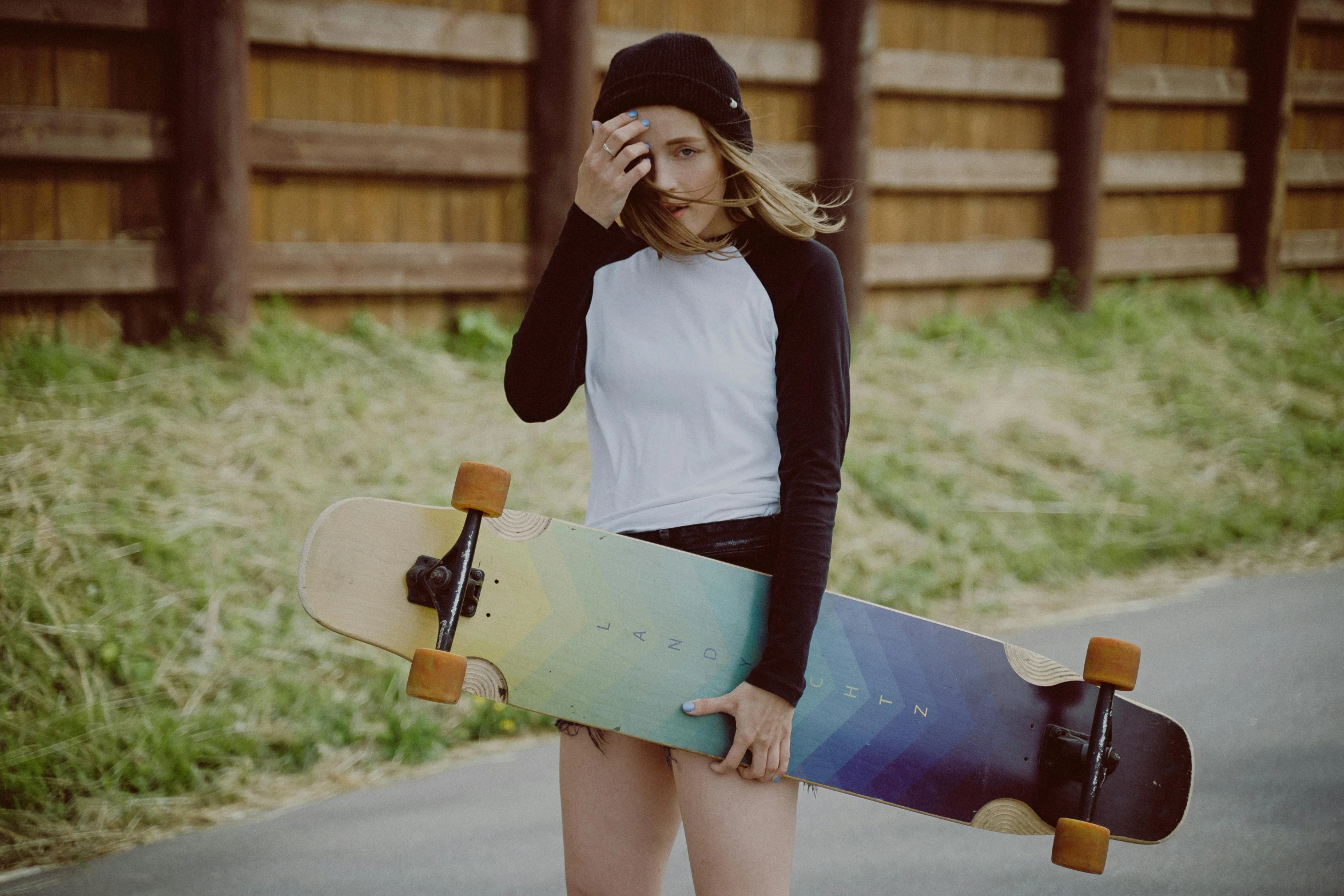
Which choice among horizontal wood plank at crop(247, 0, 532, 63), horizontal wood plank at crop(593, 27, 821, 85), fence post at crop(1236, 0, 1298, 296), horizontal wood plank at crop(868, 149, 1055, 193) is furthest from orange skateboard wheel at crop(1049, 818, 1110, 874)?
fence post at crop(1236, 0, 1298, 296)

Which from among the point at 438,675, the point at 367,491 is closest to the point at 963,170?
the point at 367,491

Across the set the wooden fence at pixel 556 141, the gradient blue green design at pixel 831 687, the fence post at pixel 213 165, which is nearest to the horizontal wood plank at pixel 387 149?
Result: the wooden fence at pixel 556 141

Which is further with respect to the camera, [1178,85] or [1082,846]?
[1178,85]

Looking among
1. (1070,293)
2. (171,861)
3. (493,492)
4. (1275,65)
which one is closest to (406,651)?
(493,492)

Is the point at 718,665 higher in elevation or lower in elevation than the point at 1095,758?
higher

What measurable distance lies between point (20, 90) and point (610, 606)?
3.47 meters

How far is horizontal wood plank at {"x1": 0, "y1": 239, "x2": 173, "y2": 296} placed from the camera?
153 inches

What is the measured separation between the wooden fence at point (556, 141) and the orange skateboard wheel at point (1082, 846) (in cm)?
357

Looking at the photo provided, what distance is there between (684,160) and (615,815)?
37.7 inches

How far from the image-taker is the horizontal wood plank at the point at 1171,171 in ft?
21.2

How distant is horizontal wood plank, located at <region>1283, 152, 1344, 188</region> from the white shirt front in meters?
7.00

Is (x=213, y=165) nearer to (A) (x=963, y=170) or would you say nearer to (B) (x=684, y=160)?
(B) (x=684, y=160)

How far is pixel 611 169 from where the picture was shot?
1.51 meters

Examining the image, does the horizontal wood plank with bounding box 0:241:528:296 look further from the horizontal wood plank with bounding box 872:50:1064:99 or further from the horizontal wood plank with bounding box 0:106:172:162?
the horizontal wood plank with bounding box 872:50:1064:99
